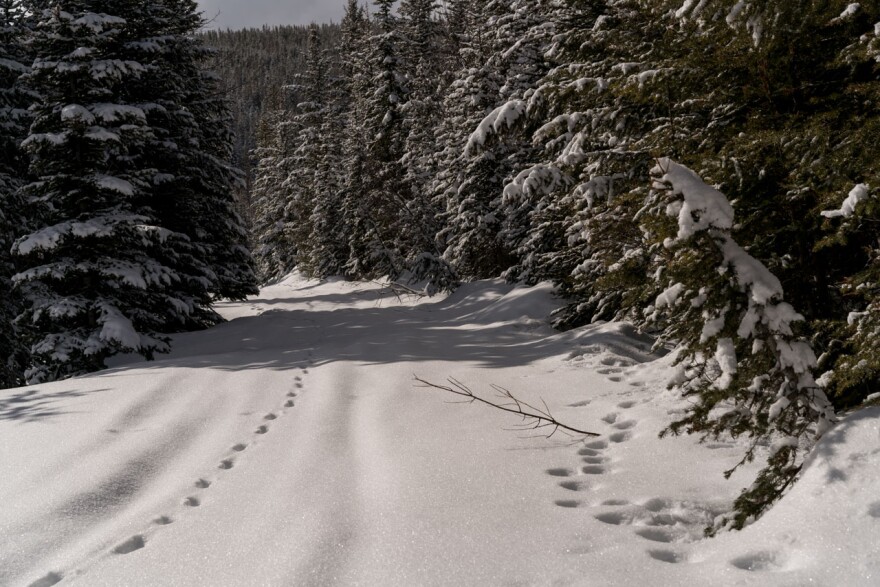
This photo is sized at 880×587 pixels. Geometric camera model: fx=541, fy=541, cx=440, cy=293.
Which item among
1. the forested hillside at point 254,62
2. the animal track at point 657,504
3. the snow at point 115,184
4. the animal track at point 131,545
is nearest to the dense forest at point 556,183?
the snow at point 115,184

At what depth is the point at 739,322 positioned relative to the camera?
2.79 meters

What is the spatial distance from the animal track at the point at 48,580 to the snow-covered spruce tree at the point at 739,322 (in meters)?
3.61

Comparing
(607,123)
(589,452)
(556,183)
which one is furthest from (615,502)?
(556,183)

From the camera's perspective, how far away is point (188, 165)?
1631 centimetres

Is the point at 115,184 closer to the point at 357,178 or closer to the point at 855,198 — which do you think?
the point at 855,198

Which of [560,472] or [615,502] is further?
[560,472]

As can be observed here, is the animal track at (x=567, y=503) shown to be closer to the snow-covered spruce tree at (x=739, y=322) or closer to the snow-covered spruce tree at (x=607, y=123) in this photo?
the snow-covered spruce tree at (x=739, y=322)

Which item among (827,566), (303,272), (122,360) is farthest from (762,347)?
(303,272)

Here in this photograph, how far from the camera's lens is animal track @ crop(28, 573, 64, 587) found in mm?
3014

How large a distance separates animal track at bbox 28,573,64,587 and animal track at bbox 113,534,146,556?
1.00 ft

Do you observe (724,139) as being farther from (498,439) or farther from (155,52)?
(155,52)

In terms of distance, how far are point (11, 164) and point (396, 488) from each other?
15.7 m

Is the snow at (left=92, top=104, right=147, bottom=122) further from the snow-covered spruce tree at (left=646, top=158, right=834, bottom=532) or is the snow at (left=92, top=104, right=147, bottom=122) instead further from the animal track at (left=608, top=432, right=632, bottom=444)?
the snow-covered spruce tree at (left=646, top=158, right=834, bottom=532)

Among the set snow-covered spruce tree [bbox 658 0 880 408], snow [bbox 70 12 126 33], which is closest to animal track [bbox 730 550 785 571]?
snow-covered spruce tree [bbox 658 0 880 408]
